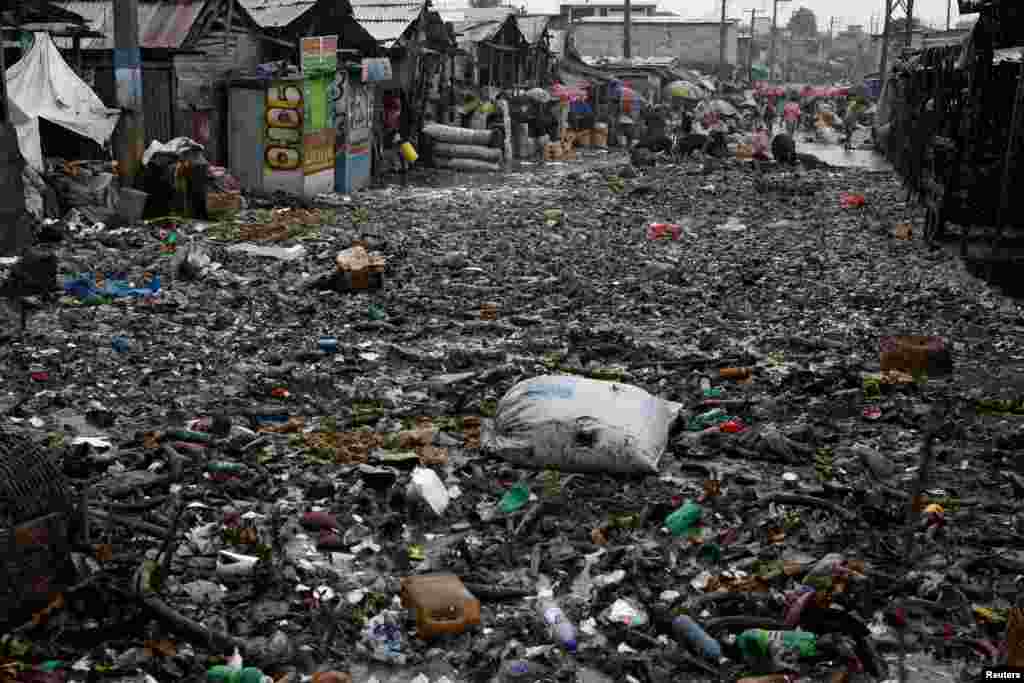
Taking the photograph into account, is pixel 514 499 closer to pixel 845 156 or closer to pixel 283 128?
pixel 283 128

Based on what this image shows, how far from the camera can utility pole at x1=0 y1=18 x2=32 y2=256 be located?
10.2 m

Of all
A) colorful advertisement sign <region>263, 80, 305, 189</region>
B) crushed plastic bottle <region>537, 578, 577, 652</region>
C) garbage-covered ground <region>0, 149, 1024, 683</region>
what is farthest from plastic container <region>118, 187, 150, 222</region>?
crushed plastic bottle <region>537, 578, 577, 652</region>

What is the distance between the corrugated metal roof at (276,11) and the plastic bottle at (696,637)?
17.2 metres

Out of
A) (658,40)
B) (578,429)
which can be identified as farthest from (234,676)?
(658,40)

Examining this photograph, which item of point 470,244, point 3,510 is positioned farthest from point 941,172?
point 3,510

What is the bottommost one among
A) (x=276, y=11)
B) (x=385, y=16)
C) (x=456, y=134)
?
(x=456, y=134)

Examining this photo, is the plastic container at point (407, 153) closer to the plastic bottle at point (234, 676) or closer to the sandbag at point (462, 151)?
the sandbag at point (462, 151)

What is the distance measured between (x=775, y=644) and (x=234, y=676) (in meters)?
1.97

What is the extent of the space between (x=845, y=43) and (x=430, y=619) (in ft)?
300

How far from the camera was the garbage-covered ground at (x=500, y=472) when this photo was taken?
12.6 ft

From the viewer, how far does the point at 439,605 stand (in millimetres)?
3963

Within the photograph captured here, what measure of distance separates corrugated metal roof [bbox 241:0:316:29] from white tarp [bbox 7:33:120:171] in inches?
238

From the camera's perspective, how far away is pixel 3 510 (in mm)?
3549

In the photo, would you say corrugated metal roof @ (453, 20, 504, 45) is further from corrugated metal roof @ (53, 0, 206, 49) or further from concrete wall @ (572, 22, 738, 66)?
concrete wall @ (572, 22, 738, 66)
